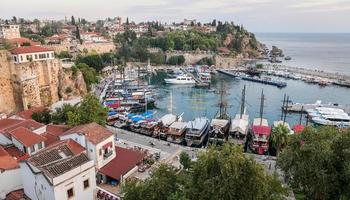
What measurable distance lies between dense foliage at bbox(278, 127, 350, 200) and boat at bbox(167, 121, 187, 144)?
2192cm

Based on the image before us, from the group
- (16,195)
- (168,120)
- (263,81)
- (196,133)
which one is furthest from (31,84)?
(263,81)

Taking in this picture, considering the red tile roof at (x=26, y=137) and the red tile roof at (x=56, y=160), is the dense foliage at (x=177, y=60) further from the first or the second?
the red tile roof at (x=56, y=160)

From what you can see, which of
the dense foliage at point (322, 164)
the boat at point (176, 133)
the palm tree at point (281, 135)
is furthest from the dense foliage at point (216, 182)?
the boat at point (176, 133)

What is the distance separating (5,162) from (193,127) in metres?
24.6

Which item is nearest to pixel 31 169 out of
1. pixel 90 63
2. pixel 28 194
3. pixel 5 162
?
pixel 28 194

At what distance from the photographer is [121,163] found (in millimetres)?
26500

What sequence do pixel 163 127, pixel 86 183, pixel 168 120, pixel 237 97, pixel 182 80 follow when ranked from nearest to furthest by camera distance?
1. pixel 86 183
2. pixel 163 127
3. pixel 168 120
4. pixel 237 97
5. pixel 182 80

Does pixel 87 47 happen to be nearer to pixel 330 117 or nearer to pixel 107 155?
pixel 330 117

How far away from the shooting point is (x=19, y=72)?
46281 mm

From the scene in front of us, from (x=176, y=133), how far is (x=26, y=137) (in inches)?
800

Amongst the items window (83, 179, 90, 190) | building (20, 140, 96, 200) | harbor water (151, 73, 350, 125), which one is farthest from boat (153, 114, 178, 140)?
window (83, 179, 90, 190)

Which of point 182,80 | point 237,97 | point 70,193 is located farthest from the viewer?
point 182,80

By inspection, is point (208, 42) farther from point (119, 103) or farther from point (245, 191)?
point (245, 191)

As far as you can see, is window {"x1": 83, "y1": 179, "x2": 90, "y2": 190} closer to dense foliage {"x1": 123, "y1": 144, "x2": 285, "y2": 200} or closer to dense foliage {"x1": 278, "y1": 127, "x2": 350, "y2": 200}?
dense foliage {"x1": 123, "y1": 144, "x2": 285, "y2": 200}
